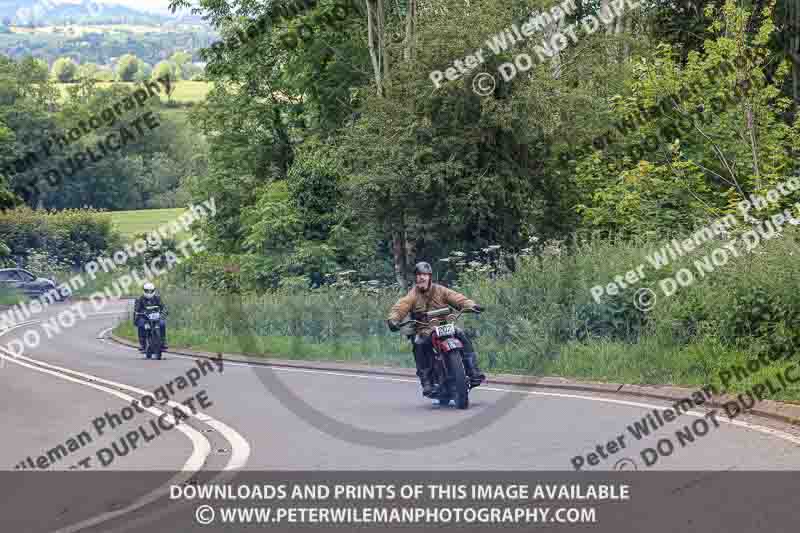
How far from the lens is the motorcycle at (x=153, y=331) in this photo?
2919 centimetres

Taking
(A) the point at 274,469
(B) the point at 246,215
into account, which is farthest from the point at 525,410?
(B) the point at 246,215

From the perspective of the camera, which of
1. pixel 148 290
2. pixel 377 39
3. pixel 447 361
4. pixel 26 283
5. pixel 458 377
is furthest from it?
pixel 26 283

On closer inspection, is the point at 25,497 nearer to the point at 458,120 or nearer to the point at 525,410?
the point at 525,410

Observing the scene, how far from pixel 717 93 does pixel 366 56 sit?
1912 centimetres

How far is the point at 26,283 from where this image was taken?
207 feet

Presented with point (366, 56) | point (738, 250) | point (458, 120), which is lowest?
point (738, 250)

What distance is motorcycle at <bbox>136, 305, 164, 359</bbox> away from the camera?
29.2 meters

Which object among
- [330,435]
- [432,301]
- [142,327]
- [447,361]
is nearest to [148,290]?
[142,327]

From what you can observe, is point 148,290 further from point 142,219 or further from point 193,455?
point 142,219

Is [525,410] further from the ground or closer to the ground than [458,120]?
closer to the ground

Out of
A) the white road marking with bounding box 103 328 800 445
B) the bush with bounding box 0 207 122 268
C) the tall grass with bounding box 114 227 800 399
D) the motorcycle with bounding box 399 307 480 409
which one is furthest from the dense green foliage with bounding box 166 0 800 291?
the bush with bounding box 0 207 122 268

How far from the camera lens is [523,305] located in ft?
67.6

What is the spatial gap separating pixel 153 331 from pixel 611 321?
13.8 meters

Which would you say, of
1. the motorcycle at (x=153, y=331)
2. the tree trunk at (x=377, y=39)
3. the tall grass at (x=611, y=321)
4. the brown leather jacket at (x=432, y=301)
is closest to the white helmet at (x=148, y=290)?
the motorcycle at (x=153, y=331)
